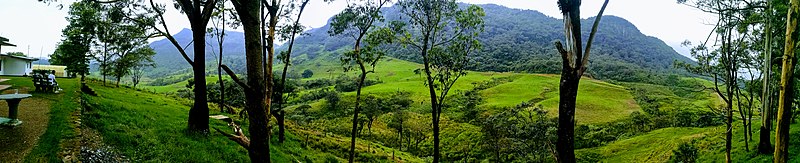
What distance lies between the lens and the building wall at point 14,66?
4529cm

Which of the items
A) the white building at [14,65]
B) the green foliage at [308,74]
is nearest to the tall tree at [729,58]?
the white building at [14,65]

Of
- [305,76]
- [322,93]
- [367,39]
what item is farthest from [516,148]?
[305,76]

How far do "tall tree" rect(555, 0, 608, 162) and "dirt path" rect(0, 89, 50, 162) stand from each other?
9775 mm

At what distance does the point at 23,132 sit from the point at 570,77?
1206 centimetres

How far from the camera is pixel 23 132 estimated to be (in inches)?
382

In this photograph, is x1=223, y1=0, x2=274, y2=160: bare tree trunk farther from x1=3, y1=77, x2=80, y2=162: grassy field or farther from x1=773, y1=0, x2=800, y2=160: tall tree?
x1=773, y1=0, x2=800, y2=160: tall tree

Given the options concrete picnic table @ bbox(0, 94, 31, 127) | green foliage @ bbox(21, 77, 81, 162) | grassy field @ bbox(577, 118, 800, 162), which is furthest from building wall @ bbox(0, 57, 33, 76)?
grassy field @ bbox(577, 118, 800, 162)

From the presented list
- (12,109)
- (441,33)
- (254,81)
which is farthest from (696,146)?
(12,109)

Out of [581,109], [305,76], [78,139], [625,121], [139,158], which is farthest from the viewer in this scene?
[305,76]

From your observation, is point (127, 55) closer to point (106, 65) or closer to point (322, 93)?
point (106, 65)

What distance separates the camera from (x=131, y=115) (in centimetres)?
1575

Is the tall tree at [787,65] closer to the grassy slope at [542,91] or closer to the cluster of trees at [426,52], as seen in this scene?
the cluster of trees at [426,52]

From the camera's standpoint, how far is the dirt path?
809 centimetres

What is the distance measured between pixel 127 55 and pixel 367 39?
3982cm
